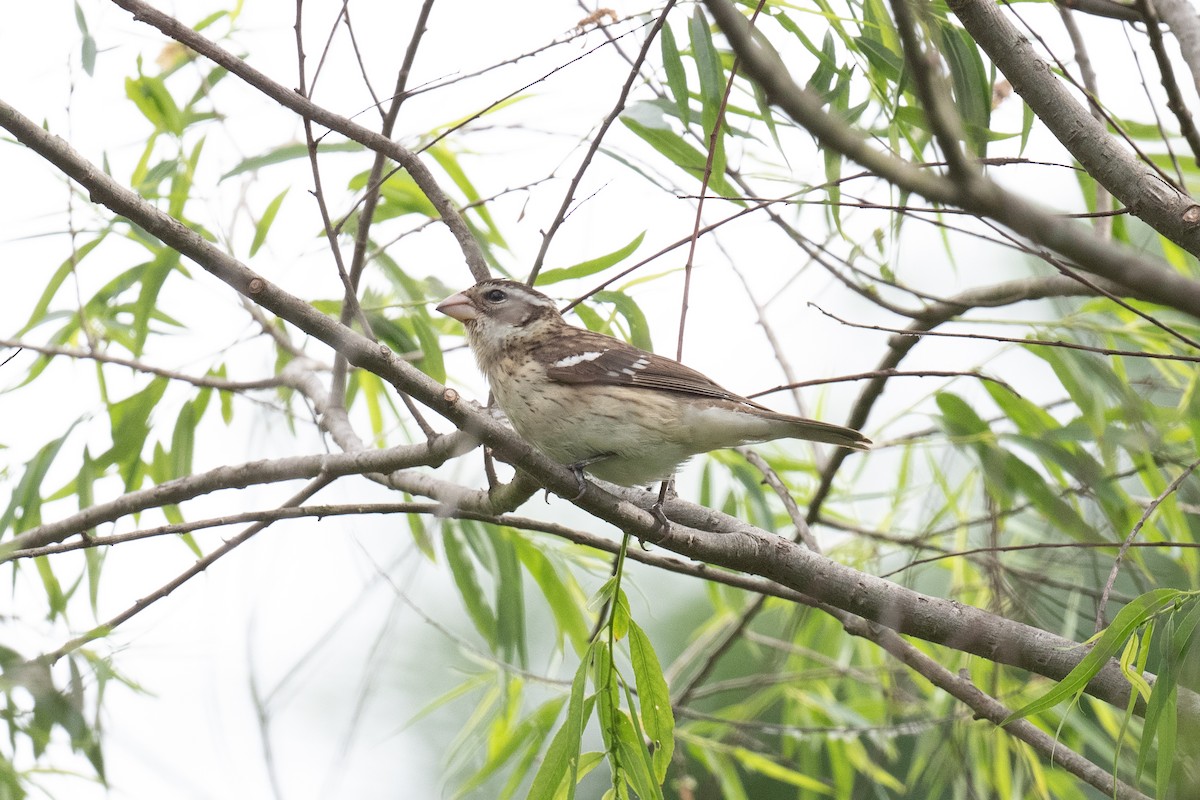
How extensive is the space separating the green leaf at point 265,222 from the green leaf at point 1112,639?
3.06 meters

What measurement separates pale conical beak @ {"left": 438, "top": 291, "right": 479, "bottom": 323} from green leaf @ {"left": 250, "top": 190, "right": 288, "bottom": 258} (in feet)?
2.39

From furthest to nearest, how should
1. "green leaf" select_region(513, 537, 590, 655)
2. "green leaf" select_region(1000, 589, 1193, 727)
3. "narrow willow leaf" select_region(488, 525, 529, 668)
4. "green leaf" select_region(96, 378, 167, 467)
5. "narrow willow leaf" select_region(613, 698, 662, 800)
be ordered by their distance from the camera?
"green leaf" select_region(513, 537, 590, 655), "green leaf" select_region(96, 378, 167, 467), "narrow willow leaf" select_region(488, 525, 529, 668), "narrow willow leaf" select_region(613, 698, 662, 800), "green leaf" select_region(1000, 589, 1193, 727)

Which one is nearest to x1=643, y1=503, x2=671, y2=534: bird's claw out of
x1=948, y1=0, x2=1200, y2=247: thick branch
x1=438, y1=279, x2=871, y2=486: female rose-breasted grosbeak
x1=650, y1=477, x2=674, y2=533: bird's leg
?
x1=650, y1=477, x2=674, y2=533: bird's leg

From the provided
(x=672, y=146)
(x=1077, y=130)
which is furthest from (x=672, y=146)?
(x=1077, y=130)

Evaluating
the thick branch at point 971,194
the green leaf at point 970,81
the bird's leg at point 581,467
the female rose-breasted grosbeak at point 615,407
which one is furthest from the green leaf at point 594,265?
the thick branch at point 971,194

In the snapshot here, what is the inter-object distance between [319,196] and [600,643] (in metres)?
1.35

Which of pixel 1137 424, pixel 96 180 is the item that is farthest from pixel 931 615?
Result: pixel 96 180

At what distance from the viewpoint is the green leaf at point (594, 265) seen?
3.68 metres

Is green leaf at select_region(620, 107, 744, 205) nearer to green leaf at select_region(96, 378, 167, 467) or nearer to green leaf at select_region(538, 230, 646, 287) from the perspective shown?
green leaf at select_region(538, 230, 646, 287)

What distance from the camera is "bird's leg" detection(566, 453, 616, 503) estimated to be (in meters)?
2.54

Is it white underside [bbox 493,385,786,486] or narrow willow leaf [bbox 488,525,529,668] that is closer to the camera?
white underside [bbox 493,385,786,486]

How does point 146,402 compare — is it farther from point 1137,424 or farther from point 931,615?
point 1137,424

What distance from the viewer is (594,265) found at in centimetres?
371

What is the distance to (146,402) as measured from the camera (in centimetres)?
390
